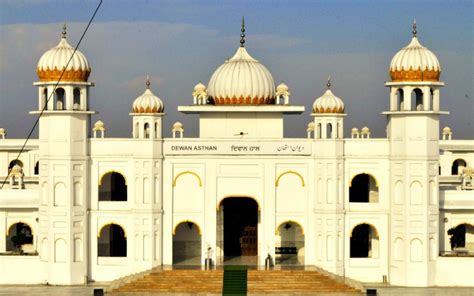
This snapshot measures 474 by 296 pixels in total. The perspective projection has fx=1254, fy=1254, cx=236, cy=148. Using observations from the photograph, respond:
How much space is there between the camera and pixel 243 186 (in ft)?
178

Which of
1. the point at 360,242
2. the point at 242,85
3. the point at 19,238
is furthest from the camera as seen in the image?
the point at 19,238

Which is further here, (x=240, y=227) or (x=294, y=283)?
(x=240, y=227)

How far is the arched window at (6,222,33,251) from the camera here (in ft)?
192

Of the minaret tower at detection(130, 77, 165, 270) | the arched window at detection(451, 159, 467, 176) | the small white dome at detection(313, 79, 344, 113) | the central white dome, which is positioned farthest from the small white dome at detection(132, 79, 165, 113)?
the arched window at detection(451, 159, 467, 176)

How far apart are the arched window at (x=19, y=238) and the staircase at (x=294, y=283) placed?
1244 centimetres

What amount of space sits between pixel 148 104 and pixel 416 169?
38.8 ft

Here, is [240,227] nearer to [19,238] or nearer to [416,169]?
[416,169]

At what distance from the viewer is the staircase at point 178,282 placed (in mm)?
50906

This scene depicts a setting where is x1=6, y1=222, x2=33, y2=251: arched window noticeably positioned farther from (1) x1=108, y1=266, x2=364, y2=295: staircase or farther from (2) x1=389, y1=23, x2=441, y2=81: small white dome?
(2) x1=389, y1=23, x2=441, y2=81: small white dome

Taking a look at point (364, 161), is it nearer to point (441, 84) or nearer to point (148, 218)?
point (441, 84)

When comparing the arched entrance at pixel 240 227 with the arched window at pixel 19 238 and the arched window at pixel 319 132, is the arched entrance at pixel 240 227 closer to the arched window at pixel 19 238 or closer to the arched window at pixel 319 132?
the arched window at pixel 319 132

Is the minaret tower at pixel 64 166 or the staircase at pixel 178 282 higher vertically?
the minaret tower at pixel 64 166

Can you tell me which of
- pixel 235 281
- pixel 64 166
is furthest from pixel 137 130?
pixel 235 281

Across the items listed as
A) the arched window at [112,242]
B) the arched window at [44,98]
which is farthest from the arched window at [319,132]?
the arched window at [44,98]
